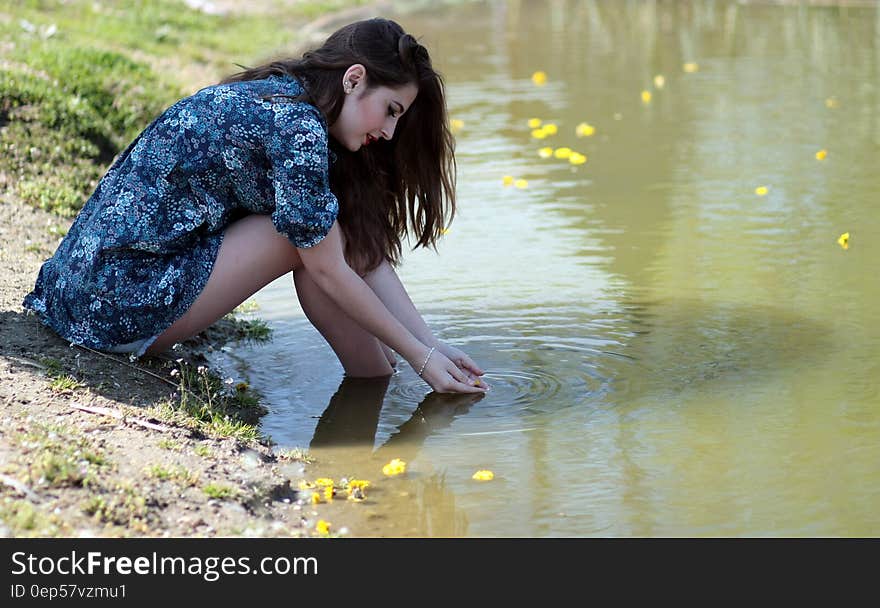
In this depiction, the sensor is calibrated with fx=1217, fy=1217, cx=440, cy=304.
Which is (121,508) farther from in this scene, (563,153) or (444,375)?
(563,153)

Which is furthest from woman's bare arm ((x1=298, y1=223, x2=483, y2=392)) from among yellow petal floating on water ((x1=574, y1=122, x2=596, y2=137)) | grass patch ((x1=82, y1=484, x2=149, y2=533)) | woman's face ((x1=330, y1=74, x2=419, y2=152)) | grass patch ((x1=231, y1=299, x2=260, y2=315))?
yellow petal floating on water ((x1=574, y1=122, x2=596, y2=137))

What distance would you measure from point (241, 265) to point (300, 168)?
45 cm

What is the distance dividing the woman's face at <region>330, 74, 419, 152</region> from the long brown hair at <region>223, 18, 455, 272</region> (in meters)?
0.03

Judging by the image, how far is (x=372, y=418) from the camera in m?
4.11

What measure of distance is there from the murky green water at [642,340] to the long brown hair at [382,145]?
60 cm

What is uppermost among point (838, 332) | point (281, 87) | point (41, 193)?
point (281, 87)

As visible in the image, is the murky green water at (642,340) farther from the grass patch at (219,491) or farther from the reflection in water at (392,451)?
the grass patch at (219,491)

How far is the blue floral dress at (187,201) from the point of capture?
12.0ft

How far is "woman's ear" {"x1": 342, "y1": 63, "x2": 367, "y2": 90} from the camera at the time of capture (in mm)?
3688

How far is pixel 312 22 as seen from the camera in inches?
644

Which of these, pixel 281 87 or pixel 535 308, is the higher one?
pixel 281 87
